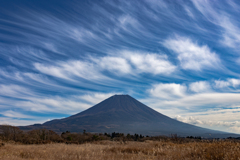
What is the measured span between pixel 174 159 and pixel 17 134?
26.8 metres

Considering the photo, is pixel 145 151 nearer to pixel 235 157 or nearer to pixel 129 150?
pixel 129 150

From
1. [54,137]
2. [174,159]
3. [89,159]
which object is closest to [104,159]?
[89,159]

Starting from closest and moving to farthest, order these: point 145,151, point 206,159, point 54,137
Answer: point 206,159, point 145,151, point 54,137

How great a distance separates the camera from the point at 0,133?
92.9 ft

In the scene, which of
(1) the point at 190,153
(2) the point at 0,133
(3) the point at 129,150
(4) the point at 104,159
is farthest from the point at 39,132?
(1) the point at 190,153

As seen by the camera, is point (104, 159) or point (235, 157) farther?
Result: point (104, 159)

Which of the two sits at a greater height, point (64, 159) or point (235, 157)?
point (235, 157)

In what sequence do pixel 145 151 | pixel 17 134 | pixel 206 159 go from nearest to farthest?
pixel 206 159
pixel 145 151
pixel 17 134

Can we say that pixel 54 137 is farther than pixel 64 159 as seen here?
Yes

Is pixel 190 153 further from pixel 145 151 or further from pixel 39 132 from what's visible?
pixel 39 132

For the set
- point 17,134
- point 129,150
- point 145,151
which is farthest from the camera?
point 17,134

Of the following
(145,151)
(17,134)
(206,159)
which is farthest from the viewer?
(17,134)

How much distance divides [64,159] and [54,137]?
2322cm

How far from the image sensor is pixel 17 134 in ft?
90.4
